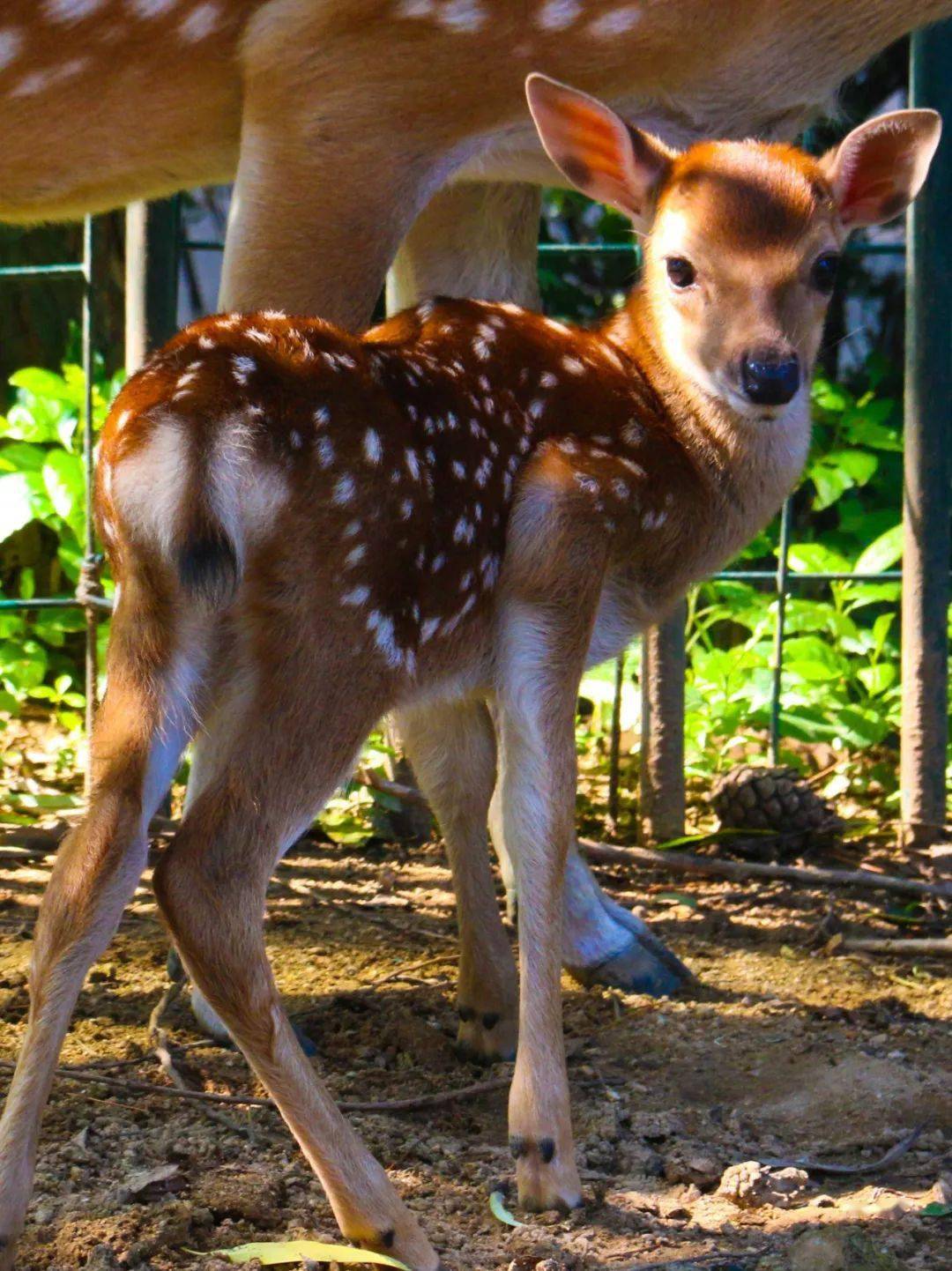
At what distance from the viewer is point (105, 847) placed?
270cm

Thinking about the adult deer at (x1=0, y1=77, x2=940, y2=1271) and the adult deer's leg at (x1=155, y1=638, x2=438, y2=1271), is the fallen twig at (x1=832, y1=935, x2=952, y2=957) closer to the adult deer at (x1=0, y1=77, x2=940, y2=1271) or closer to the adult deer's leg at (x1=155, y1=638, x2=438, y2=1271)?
the adult deer at (x1=0, y1=77, x2=940, y2=1271)

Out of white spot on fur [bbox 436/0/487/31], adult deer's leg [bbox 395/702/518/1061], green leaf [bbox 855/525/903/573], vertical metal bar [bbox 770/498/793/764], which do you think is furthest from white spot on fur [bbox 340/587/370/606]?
green leaf [bbox 855/525/903/573]

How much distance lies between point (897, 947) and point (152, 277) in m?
2.68

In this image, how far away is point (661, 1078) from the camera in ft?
11.7

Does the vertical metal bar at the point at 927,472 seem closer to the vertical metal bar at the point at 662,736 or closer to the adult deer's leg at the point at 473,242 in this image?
the vertical metal bar at the point at 662,736

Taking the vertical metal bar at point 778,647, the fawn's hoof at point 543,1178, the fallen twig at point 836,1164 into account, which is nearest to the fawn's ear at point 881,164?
the vertical metal bar at point 778,647

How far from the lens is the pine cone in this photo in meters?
5.08

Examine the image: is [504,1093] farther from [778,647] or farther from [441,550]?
[778,647]

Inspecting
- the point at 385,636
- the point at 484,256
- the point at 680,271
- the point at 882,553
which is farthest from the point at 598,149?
the point at 882,553

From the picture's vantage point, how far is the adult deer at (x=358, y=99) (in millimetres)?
3832

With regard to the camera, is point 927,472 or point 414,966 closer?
point 414,966

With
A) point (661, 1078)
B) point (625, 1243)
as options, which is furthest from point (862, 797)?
point (625, 1243)

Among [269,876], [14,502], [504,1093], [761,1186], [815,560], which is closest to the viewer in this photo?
[269,876]

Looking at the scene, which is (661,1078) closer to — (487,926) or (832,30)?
(487,926)
